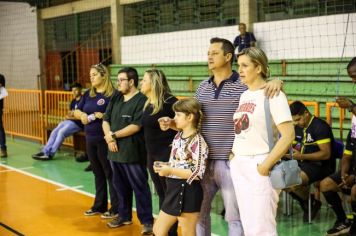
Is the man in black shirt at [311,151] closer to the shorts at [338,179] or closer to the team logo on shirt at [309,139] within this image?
the team logo on shirt at [309,139]

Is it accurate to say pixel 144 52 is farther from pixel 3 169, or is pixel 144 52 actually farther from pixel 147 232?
pixel 147 232

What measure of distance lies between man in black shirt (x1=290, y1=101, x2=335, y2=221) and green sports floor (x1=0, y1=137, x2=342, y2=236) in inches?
8.2

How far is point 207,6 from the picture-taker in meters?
12.3

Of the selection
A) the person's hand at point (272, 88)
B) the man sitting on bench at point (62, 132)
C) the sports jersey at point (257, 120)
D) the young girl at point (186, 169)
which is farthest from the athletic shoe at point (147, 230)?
the man sitting on bench at point (62, 132)

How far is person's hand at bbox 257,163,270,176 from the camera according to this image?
296 cm

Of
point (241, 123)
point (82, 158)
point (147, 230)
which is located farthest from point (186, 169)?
point (82, 158)

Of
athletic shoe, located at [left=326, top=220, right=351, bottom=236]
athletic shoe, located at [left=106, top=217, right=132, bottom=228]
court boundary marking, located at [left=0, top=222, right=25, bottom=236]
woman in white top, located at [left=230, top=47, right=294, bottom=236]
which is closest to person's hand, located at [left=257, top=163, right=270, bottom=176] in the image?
woman in white top, located at [left=230, top=47, right=294, bottom=236]

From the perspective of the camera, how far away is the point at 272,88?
9.98ft

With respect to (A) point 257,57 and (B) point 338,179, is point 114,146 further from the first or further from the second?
(B) point 338,179

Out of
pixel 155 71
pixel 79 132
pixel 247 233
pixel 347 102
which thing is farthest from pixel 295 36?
pixel 247 233

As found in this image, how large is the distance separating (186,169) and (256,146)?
27.9 inches

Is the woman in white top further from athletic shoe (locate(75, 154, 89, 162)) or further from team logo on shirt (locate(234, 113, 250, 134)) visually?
athletic shoe (locate(75, 154, 89, 162))

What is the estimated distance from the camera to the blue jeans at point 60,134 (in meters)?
9.20

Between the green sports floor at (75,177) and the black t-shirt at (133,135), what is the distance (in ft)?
3.81
